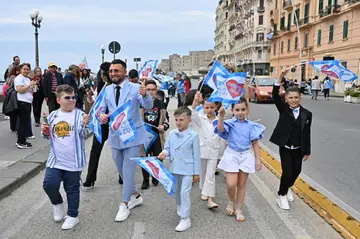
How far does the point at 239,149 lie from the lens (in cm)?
423

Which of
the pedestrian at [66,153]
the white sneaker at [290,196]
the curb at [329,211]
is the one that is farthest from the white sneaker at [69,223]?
the curb at [329,211]

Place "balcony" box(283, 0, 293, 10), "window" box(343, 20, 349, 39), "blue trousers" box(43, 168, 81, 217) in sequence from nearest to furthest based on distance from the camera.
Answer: "blue trousers" box(43, 168, 81, 217), "window" box(343, 20, 349, 39), "balcony" box(283, 0, 293, 10)

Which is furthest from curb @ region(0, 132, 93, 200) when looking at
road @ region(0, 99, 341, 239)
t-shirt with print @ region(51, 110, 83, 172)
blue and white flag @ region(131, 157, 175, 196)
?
blue and white flag @ region(131, 157, 175, 196)

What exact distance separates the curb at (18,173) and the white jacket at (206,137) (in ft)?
9.20

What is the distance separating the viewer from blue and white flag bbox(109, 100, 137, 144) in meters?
4.14

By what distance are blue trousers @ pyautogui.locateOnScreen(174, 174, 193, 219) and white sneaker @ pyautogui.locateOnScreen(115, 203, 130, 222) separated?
0.64m

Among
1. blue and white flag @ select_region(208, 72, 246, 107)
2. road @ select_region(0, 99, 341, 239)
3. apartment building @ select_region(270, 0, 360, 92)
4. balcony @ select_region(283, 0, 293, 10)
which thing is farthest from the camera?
balcony @ select_region(283, 0, 293, 10)

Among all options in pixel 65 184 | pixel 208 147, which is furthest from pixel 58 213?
pixel 208 147

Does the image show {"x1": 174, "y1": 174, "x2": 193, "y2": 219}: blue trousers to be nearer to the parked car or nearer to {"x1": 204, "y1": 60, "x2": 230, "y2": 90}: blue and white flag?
{"x1": 204, "y1": 60, "x2": 230, "y2": 90}: blue and white flag

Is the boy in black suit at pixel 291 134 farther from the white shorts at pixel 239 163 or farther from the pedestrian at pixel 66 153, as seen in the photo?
the pedestrian at pixel 66 153

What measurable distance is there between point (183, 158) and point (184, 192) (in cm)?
38

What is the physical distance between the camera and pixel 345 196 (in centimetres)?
498

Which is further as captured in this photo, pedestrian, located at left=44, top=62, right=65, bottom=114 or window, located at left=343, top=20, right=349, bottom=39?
window, located at left=343, top=20, right=349, bottom=39

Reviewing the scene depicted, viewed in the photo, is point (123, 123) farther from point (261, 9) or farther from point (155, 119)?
point (261, 9)
